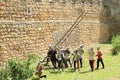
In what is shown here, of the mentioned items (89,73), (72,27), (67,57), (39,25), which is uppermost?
(39,25)

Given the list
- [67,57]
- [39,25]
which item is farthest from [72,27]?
[67,57]

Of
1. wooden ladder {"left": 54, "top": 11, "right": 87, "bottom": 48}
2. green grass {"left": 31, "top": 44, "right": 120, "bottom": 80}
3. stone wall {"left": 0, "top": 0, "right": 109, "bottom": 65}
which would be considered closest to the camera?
green grass {"left": 31, "top": 44, "right": 120, "bottom": 80}

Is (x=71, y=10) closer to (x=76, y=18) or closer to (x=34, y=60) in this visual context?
(x=76, y=18)

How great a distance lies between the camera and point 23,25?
854 inches

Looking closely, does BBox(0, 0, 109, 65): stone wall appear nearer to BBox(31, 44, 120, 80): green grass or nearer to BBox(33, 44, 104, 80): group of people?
BBox(33, 44, 104, 80): group of people

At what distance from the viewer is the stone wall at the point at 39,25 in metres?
20.7

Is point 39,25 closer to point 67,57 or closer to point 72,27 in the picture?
point 67,57

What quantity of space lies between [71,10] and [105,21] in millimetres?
5531

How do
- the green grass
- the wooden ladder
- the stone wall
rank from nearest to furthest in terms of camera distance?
the green grass < the stone wall < the wooden ladder

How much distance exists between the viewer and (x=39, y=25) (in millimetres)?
23109

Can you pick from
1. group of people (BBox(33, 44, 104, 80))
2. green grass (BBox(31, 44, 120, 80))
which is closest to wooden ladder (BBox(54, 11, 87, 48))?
group of people (BBox(33, 44, 104, 80))

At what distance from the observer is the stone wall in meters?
20.7

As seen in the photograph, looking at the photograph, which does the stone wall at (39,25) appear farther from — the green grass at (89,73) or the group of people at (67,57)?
the green grass at (89,73)

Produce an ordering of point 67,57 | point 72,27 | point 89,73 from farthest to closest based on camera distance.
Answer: point 72,27, point 67,57, point 89,73
